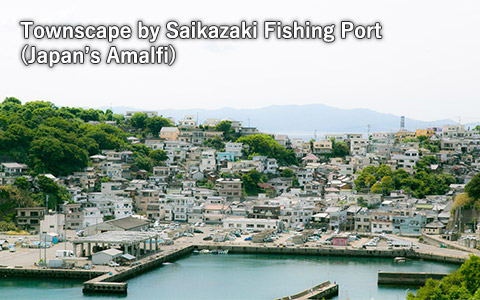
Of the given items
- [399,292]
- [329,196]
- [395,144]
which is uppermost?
[395,144]

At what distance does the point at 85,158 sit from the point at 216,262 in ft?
48.2

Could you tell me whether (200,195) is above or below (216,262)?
above

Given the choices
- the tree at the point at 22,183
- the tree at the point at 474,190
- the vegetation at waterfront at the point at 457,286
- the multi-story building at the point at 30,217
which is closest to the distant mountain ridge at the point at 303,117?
the tree at the point at 474,190

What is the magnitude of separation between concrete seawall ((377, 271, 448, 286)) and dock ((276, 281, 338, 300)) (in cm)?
200

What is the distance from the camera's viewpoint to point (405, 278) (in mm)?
23422

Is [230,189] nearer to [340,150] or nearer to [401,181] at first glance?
[401,181]

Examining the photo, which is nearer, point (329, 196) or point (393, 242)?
point (393, 242)

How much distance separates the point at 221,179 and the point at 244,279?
16.3 m

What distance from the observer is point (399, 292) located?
22.4m

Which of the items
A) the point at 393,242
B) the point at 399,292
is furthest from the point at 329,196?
the point at 399,292

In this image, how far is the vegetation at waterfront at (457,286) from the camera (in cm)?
1706

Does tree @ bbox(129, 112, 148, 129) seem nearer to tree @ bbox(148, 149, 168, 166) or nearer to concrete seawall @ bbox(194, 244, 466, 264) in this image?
tree @ bbox(148, 149, 168, 166)

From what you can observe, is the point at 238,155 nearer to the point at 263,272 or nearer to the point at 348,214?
the point at 348,214

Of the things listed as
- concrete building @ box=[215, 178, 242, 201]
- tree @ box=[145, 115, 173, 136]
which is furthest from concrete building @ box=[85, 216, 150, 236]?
tree @ box=[145, 115, 173, 136]
